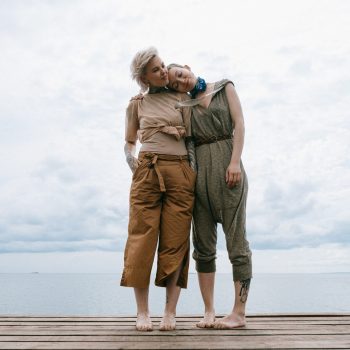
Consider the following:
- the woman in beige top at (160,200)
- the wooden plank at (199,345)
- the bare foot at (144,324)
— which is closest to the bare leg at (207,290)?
the woman in beige top at (160,200)

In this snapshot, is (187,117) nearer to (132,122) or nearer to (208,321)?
(132,122)

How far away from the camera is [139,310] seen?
3.74m

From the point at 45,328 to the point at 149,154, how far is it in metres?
1.54

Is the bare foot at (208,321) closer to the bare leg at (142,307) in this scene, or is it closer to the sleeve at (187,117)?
the bare leg at (142,307)

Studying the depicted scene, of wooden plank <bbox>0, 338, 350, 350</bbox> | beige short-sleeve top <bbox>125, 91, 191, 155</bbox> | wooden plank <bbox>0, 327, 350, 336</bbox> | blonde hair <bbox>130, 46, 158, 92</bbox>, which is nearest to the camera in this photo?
wooden plank <bbox>0, 338, 350, 350</bbox>

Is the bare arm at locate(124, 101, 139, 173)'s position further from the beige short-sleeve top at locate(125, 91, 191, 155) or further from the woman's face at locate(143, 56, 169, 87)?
the woman's face at locate(143, 56, 169, 87)

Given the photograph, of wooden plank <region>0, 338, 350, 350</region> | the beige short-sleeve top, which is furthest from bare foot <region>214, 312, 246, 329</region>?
the beige short-sleeve top

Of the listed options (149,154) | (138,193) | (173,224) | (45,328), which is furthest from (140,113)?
(45,328)

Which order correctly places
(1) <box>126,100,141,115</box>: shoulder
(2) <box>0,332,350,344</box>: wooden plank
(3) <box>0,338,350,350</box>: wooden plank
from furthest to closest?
(1) <box>126,100,141,115</box>: shoulder → (2) <box>0,332,350,344</box>: wooden plank → (3) <box>0,338,350,350</box>: wooden plank

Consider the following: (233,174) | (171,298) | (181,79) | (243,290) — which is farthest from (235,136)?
(171,298)

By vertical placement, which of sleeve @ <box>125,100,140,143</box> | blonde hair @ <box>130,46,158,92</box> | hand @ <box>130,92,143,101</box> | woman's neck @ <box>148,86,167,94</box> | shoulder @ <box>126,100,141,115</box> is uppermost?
blonde hair @ <box>130,46,158,92</box>

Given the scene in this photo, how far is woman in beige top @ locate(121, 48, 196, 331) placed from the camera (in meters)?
3.65

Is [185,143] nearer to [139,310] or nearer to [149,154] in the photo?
[149,154]

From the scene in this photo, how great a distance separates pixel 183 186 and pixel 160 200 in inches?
8.2
